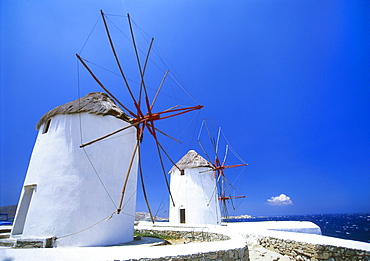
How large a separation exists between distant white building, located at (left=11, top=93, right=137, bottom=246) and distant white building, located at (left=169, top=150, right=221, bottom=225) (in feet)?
28.8

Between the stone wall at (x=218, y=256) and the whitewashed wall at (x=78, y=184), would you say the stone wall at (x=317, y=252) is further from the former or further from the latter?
the whitewashed wall at (x=78, y=184)

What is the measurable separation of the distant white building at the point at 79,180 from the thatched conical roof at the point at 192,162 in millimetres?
9178

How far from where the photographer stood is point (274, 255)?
246 inches

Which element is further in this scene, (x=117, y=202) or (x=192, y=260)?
(x=117, y=202)

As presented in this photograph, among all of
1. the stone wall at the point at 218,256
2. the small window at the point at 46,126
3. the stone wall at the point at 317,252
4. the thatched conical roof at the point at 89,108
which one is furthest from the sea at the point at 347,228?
the small window at the point at 46,126

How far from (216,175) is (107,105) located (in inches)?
475

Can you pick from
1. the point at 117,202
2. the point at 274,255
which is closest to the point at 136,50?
the point at 117,202

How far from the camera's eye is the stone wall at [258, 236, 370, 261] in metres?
4.89

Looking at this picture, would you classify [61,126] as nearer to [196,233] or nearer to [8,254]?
[8,254]

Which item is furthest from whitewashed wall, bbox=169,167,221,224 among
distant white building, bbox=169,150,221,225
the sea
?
the sea

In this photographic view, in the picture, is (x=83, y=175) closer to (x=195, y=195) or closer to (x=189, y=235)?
(x=189, y=235)

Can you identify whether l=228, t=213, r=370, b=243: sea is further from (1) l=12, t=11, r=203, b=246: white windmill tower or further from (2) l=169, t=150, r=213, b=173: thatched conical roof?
(1) l=12, t=11, r=203, b=246: white windmill tower

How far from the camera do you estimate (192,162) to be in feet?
56.6

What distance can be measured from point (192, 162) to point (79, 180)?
1137 cm
